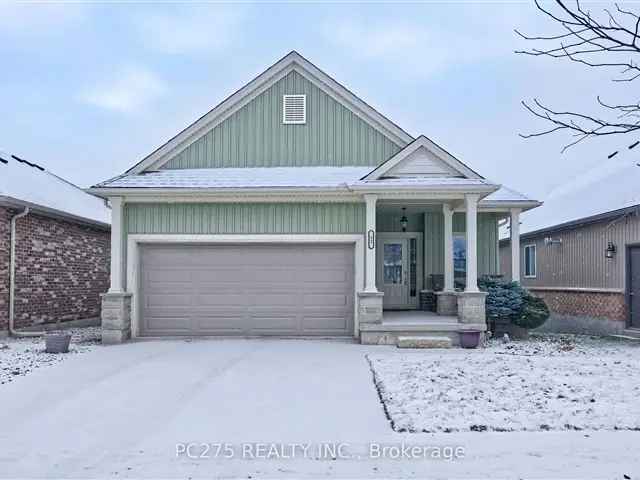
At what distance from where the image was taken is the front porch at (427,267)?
12500 mm

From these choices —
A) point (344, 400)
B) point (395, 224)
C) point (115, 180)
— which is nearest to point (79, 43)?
point (115, 180)

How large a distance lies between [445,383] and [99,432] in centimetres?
436

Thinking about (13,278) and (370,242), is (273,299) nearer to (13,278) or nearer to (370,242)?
(370,242)

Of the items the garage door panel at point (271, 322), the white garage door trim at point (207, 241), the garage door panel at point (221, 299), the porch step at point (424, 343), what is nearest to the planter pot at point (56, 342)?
the white garage door trim at point (207, 241)

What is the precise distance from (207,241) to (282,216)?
174 cm

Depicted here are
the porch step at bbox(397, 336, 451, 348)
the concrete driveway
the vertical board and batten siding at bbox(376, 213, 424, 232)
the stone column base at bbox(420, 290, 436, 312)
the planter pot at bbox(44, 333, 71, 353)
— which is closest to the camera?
the concrete driveway

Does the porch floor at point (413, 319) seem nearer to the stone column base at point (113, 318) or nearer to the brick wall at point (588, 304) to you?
the brick wall at point (588, 304)

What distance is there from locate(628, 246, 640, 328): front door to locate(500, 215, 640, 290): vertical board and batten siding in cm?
19

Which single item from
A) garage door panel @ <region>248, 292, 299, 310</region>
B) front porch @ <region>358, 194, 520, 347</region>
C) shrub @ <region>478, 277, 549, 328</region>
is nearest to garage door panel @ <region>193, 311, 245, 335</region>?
garage door panel @ <region>248, 292, 299, 310</region>

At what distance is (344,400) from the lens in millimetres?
7684

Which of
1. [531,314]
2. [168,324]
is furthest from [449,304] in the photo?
[168,324]

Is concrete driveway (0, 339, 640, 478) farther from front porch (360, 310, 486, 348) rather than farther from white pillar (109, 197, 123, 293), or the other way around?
white pillar (109, 197, 123, 293)

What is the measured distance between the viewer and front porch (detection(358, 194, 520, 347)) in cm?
1250

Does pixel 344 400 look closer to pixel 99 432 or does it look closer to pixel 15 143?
pixel 99 432
